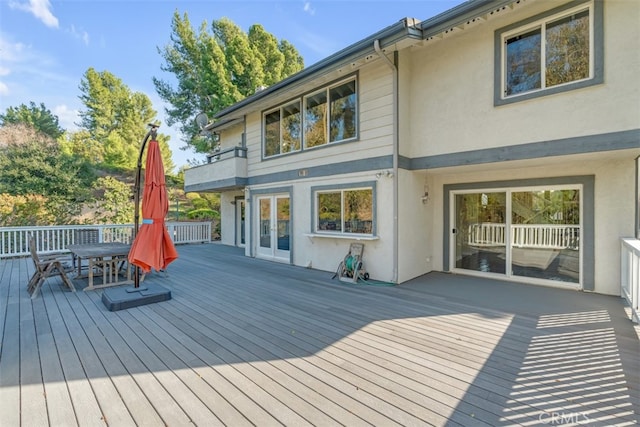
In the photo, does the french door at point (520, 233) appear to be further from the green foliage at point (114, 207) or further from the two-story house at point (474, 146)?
the green foliage at point (114, 207)

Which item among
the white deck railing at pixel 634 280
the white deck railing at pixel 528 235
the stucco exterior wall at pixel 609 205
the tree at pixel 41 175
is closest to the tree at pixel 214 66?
the tree at pixel 41 175

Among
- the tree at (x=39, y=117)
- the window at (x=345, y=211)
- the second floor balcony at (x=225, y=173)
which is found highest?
the tree at (x=39, y=117)

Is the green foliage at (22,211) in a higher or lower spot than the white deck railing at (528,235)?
higher

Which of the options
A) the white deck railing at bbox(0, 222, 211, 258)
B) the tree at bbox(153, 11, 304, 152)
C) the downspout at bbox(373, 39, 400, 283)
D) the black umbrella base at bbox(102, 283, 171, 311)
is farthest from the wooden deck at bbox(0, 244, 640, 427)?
the tree at bbox(153, 11, 304, 152)

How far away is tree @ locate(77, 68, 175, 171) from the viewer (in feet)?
74.2

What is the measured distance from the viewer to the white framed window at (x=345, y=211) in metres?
6.98

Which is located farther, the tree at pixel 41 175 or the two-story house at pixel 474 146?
the tree at pixel 41 175

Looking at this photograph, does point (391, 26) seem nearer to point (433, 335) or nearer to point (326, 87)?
point (326, 87)

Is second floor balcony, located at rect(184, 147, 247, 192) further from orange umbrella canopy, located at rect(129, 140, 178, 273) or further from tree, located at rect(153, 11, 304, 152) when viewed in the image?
tree, located at rect(153, 11, 304, 152)

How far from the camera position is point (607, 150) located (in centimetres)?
467

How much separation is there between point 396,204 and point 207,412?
16.6ft

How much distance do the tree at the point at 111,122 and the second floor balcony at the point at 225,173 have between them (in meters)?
13.7

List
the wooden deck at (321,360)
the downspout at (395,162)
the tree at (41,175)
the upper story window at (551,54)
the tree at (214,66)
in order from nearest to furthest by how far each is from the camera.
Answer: the wooden deck at (321,360) → the upper story window at (551,54) → the downspout at (395,162) → the tree at (41,175) → the tree at (214,66)

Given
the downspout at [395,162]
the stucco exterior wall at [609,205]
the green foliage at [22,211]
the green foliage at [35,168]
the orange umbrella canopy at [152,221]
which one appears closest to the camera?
the orange umbrella canopy at [152,221]
